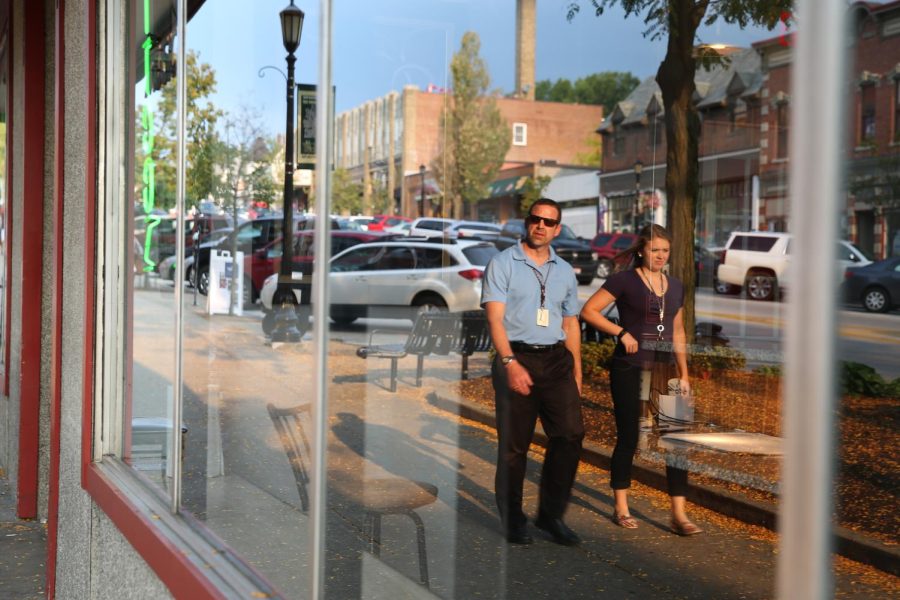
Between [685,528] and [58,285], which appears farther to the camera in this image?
[685,528]

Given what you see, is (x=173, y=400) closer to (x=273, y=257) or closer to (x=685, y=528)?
(x=273, y=257)

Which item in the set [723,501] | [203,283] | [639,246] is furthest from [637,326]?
[203,283]

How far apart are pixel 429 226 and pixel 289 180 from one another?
3.65 metres

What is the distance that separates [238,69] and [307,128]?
1362 mm

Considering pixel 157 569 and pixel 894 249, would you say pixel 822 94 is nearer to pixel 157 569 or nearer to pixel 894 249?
pixel 894 249

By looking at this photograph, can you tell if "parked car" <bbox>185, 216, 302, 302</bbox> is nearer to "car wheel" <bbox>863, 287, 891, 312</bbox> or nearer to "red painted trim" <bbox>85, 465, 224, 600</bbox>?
"red painted trim" <bbox>85, 465, 224, 600</bbox>

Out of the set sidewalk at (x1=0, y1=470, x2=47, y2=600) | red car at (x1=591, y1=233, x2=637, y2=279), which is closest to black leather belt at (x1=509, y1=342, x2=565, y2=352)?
red car at (x1=591, y1=233, x2=637, y2=279)

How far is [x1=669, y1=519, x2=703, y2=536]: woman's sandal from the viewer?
602 cm

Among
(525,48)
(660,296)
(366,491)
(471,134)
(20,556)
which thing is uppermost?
(525,48)

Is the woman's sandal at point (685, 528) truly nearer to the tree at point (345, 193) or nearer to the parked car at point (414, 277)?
the parked car at point (414, 277)

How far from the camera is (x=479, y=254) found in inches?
357

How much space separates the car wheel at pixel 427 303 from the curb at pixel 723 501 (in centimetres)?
86

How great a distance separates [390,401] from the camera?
8906mm

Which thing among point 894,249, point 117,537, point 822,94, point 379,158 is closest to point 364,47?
point 379,158
